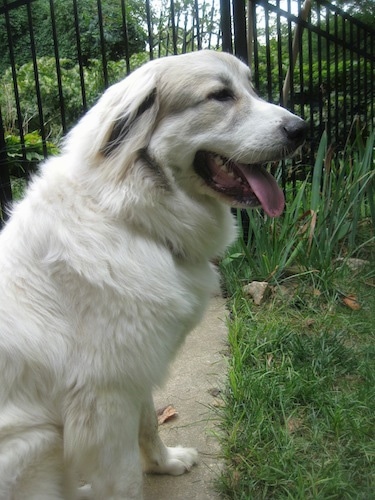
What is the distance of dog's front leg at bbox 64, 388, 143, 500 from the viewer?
1.72 meters

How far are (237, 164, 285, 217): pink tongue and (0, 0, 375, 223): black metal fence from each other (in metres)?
2.22

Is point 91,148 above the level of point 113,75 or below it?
above

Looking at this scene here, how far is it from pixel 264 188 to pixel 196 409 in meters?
1.16

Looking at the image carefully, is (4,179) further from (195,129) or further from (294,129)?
(294,129)

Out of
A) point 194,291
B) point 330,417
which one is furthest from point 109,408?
point 330,417

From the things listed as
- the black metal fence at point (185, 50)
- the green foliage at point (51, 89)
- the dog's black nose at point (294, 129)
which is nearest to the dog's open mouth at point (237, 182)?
the dog's black nose at point (294, 129)

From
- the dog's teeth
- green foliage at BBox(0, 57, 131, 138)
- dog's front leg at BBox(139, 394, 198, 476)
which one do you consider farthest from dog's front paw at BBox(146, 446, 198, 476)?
green foliage at BBox(0, 57, 131, 138)

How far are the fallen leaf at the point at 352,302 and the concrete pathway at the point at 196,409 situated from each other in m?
0.84

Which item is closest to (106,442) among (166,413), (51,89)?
(166,413)

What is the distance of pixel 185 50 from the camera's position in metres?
5.45

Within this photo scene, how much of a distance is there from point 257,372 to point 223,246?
32.1 inches

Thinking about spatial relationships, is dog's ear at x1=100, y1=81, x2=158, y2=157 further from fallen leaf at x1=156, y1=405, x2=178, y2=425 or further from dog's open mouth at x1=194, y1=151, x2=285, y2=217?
fallen leaf at x1=156, y1=405, x2=178, y2=425

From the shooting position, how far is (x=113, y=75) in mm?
9367

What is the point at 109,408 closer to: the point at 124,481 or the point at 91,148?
the point at 124,481
